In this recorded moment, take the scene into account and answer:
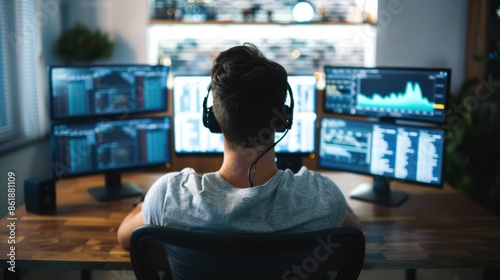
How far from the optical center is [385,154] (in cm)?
212

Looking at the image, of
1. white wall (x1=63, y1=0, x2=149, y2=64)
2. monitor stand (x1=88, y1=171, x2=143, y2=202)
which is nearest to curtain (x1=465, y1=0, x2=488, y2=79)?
white wall (x1=63, y1=0, x2=149, y2=64)

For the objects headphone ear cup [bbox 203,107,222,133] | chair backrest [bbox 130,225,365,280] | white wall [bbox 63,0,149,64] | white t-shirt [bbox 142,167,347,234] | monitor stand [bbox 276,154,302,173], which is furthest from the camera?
white wall [bbox 63,0,149,64]

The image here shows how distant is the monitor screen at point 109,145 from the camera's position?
210 centimetres

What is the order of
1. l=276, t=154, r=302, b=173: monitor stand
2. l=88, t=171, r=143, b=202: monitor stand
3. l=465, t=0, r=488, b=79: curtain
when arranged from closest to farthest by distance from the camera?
1. l=88, t=171, r=143, b=202: monitor stand
2. l=276, t=154, r=302, b=173: monitor stand
3. l=465, t=0, r=488, b=79: curtain

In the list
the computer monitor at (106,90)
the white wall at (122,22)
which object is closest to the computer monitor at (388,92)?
the computer monitor at (106,90)

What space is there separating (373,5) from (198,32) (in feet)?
5.21

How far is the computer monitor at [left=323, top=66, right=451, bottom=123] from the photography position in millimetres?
A: 2027

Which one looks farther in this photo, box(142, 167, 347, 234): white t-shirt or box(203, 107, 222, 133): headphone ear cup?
box(203, 107, 222, 133): headphone ear cup

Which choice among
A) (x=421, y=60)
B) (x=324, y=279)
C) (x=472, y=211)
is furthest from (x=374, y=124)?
(x=421, y=60)

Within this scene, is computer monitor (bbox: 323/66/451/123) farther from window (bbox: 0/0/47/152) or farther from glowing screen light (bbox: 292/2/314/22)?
glowing screen light (bbox: 292/2/314/22)

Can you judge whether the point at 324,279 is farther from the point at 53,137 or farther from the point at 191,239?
the point at 53,137

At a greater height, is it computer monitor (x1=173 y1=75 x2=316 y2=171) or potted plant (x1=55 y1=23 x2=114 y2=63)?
potted plant (x1=55 y1=23 x2=114 y2=63)

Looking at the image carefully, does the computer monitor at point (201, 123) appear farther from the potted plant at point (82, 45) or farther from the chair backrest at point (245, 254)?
the potted plant at point (82, 45)

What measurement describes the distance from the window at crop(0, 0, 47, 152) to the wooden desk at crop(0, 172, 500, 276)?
94 centimetres
